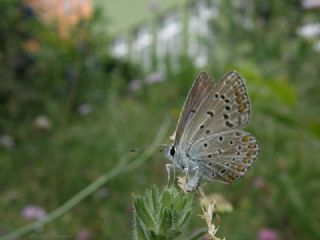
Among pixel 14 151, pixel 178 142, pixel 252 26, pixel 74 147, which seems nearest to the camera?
pixel 178 142

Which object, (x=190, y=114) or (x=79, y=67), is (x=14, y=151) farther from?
(x=190, y=114)

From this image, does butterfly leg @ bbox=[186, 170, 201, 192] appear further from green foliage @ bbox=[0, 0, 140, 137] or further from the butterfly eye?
green foliage @ bbox=[0, 0, 140, 137]

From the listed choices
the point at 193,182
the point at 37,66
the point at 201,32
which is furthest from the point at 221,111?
the point at 201,32

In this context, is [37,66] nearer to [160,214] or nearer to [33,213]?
[33,213]

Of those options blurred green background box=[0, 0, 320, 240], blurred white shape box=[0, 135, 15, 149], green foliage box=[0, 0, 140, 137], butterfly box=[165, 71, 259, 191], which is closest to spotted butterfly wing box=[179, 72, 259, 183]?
butterfly box=[165, 71, 259, 191]

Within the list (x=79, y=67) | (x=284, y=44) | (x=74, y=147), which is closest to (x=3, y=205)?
(x=79, y=67)

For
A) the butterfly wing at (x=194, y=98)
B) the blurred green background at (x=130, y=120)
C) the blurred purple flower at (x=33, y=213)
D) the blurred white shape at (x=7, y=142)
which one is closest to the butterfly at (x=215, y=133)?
the butterfly wing at (x=194, y=98)

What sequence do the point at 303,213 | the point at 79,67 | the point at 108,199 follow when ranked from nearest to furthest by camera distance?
1. the point at 303,213
2. the point at 79,67
3. the point at 108,199

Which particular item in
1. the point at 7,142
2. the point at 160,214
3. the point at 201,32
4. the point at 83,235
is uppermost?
the point at 201,32
